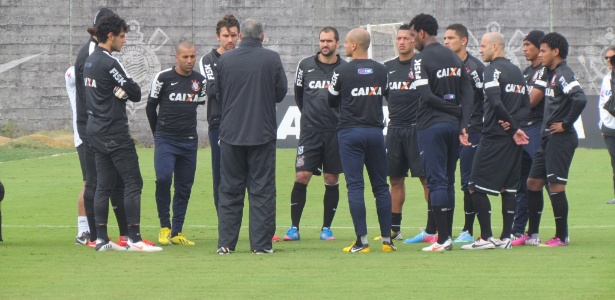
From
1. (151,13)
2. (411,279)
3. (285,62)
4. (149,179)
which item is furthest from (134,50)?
(411,279)

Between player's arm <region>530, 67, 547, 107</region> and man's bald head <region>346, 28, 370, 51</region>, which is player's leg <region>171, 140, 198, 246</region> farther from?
player's arm <region>530, 67, 547, 107</region>

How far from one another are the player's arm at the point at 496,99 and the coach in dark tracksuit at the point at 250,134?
77.8 inches

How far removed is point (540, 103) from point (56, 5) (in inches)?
799

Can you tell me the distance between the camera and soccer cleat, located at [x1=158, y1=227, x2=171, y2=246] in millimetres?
11578

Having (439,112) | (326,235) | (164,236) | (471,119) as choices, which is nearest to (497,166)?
(439,112)

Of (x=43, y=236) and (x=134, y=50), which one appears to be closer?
(x=43, y=236)

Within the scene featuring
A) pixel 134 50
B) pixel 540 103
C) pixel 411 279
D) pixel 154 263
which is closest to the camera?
pixel 411 279

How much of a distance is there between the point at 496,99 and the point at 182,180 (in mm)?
3509

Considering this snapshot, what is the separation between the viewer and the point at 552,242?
11055mm

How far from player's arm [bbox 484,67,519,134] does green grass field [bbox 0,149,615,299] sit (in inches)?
48.4

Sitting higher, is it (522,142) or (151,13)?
(151,13)

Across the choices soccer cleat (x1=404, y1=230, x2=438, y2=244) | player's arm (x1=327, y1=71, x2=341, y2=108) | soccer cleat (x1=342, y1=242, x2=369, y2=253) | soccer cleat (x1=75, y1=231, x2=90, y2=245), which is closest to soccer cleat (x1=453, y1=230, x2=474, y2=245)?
soccer cleat (x1=404, y1=230, x2=438, y2=244)

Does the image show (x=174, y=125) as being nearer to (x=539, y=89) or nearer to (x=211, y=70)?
(x=211, y=70)

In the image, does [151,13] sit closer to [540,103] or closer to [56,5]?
[56,5]
